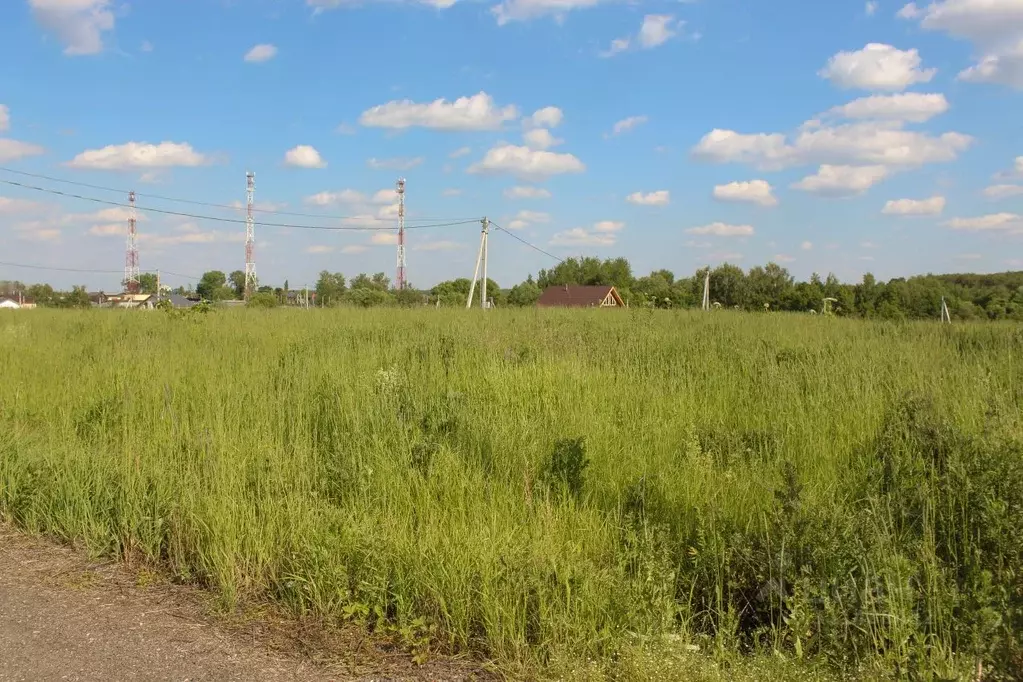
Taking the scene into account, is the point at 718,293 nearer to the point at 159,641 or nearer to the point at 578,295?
the point at 578,295

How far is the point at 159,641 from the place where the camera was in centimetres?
344

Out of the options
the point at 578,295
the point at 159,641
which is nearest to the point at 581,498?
the point at 159,641

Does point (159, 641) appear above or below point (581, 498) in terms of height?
below

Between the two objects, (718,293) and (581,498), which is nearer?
(581,498)

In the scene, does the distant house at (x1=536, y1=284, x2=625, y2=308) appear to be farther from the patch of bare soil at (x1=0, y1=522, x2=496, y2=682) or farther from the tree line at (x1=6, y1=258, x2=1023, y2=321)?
the patch of bare soil at (x1=0, y1=522, x2=496, y2=682)

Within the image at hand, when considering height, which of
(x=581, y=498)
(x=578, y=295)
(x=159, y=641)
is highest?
(x=578, y=295)

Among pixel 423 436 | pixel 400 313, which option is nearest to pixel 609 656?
pixel 423 436

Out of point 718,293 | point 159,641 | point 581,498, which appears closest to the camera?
point 159,641

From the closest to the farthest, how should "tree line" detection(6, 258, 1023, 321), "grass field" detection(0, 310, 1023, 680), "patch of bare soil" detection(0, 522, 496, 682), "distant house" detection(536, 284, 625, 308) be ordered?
"patch of bare soil" detection(0, 522, 496, 682), "grass field" detection(0, 310, 1023, 680), "tree line" detection(6, 258, 1023, 321), "distant house" detection(536, 284, 625, 308)

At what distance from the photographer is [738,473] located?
5285 millimetres

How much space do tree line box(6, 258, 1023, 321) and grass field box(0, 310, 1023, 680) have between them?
1118 cm

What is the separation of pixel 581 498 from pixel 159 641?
2.70m

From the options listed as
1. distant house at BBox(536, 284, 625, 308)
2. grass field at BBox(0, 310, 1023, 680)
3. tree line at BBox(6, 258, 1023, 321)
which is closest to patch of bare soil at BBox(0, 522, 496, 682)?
grass field at BBox(0, 310, 1023, 680)

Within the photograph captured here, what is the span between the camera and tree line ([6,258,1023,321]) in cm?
1945
